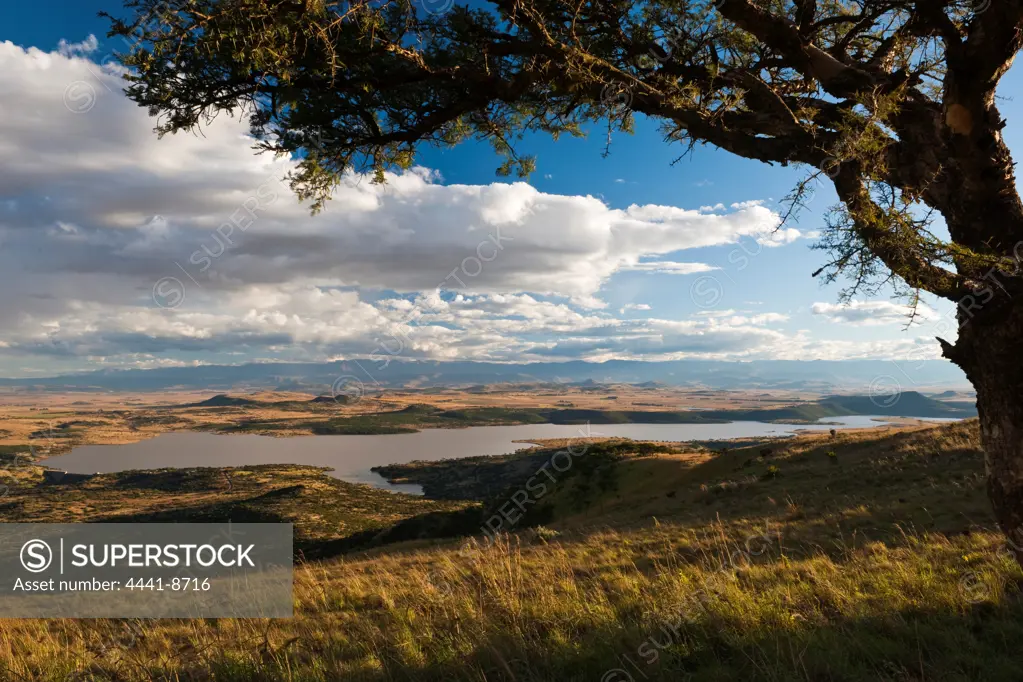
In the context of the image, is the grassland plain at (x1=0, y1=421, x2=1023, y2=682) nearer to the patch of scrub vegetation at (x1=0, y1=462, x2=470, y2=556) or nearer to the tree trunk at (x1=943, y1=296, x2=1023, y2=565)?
the tree trunk at (x1=943, y1=296, x2=1023, y2=565)

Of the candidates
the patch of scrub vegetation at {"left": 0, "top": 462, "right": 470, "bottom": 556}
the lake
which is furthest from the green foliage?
the lake

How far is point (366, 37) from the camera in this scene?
302 inches

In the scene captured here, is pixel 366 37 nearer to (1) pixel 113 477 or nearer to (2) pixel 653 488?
(2) pixel 653 488

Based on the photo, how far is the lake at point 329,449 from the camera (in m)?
114

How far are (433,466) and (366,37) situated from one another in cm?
9576

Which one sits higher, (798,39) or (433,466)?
(798,39)

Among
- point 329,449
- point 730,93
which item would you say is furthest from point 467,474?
point 730,93

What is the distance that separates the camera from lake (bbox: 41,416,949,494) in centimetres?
11356

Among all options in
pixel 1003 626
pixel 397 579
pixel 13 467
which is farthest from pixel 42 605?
pixel 13 467

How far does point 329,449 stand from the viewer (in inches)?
5527

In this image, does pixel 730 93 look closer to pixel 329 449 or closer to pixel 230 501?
pixel 230 501

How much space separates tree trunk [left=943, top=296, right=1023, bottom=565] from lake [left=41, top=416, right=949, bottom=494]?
76.0m

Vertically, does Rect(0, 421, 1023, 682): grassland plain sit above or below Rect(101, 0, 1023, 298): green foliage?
below

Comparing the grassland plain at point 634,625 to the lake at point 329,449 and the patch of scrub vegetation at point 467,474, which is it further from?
the lake at point 329,449
